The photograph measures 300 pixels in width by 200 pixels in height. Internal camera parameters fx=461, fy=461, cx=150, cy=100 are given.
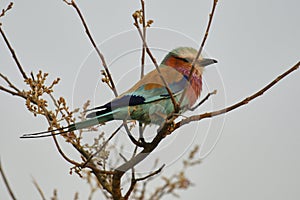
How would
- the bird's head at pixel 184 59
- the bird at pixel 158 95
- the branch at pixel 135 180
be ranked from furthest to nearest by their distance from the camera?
the bird's head at pixel 184 59 → the bird at pixel 158 95 → the branch at pixel 135 180

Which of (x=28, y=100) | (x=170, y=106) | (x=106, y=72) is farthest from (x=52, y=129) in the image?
(x=170, y=106)

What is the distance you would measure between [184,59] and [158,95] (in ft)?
1.11

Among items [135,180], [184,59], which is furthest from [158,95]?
[135,180]

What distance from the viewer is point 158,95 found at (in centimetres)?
277

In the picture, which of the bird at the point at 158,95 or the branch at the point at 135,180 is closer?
the branch at the point at 135,180

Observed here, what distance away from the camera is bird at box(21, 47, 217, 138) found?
247 cm

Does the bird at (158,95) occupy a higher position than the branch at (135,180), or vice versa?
the bird at (158,95)

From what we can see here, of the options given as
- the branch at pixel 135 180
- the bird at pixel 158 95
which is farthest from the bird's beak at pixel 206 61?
the branch at pixel 135 180

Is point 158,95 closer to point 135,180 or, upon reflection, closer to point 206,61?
point 206,61

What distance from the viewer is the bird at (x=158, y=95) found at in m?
2.47

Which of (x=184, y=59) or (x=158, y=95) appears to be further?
(x=184, y=59)

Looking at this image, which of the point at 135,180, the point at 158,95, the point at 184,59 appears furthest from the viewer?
the point at 184,59

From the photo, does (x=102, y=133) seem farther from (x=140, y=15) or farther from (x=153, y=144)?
(x=140, y=15)

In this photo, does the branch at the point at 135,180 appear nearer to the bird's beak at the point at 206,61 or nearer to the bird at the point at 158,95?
the bird at the point at 158,95
